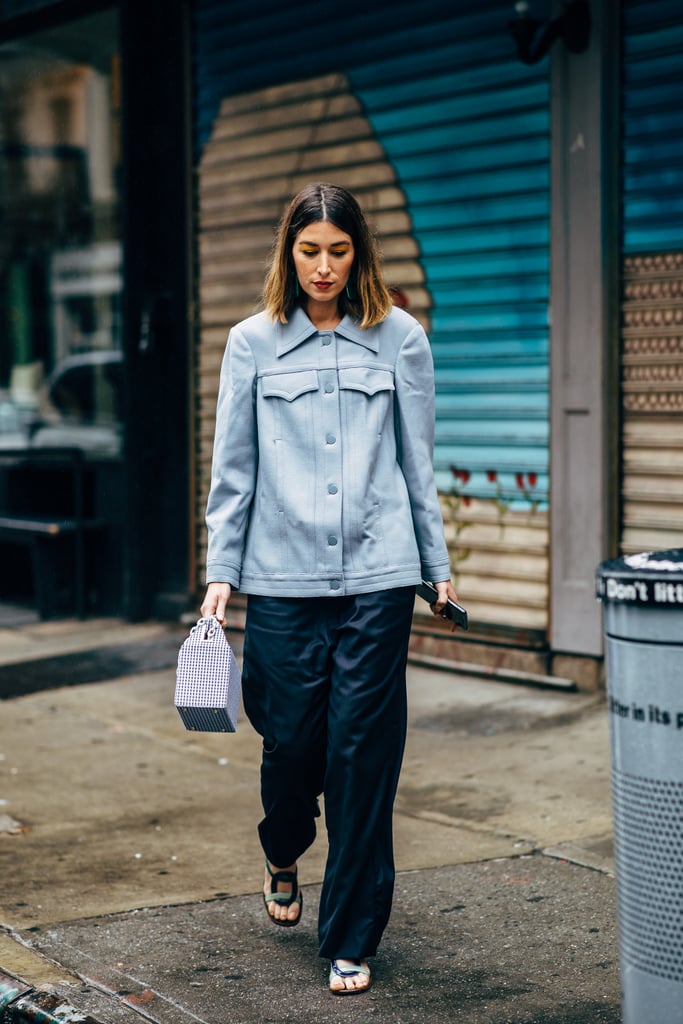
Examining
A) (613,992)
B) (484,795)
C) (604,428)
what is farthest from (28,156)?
(613,992)

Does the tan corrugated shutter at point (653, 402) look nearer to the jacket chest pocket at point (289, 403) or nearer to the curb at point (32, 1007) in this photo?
the jacket chest pocket at point (289, 403)

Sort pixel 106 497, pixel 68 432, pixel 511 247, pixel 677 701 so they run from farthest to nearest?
pixel 68 432 < pixel 106 497 < pixel 511 247 < pixel 677 701

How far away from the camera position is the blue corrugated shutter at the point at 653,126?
6.34m

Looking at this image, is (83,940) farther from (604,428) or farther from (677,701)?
(604,428)

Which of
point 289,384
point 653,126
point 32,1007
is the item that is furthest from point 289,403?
point 653,126

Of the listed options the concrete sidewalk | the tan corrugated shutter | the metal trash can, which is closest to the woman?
the concrete sidewalk

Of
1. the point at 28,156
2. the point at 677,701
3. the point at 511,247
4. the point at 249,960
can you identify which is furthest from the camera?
the point at 28,156

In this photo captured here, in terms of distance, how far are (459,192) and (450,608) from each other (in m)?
3.99

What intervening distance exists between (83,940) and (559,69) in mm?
4432

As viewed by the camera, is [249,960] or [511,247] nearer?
[249,960]

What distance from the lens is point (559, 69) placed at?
262 inches

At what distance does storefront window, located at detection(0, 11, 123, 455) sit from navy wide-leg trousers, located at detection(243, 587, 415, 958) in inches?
235

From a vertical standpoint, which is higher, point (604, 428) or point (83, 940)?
point (604, 428)

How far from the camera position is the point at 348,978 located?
→ 3709 mm
